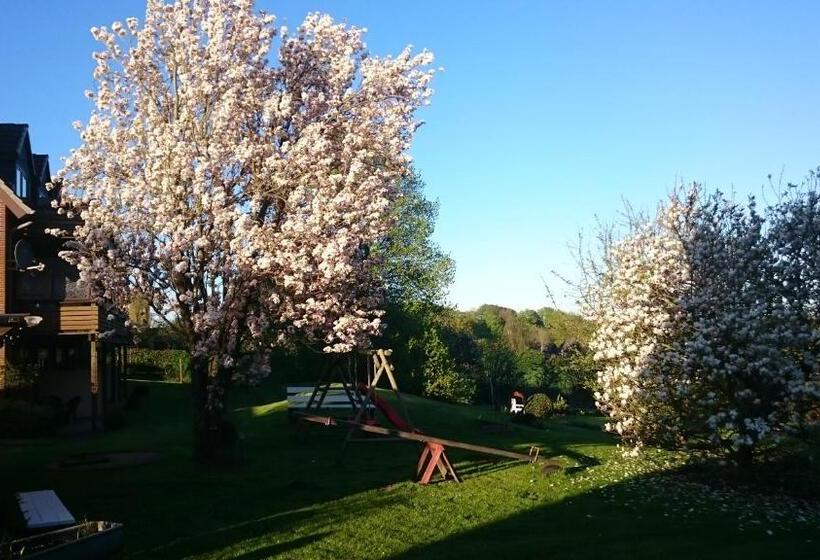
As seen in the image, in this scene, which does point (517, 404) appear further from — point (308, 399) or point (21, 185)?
point (21, 185)

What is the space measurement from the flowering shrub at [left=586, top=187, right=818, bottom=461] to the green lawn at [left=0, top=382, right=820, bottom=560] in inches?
52.8

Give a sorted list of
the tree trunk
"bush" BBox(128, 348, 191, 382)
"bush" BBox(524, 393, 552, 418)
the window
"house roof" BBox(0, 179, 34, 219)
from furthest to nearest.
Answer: "bush" BBox(128, 348, 191, 382), "bush" BBox(524, 393, 552, 418), the window, "house roof" BBox(0, 179, 34, 219), the tree trunk

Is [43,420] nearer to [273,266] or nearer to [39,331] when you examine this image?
[39,331]

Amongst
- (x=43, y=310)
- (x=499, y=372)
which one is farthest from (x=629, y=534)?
(x=499, y=372)

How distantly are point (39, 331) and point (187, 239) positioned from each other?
10419 mm

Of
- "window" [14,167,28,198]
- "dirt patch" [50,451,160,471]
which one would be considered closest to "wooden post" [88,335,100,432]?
"dirt patch" [50,451,160,471]

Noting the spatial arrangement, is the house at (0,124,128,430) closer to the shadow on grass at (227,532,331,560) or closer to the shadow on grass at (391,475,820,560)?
the shadow on grass at (227,532,331,560)

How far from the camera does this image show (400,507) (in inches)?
512

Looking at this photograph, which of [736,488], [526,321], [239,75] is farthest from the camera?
[526,321]

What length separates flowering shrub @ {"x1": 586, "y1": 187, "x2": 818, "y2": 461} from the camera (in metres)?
14.1

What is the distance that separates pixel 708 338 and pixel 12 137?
74.2 ft

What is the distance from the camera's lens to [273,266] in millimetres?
15797

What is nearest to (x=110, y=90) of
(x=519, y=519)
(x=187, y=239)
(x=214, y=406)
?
(x=187, y=239)

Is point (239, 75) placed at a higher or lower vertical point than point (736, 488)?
higher
